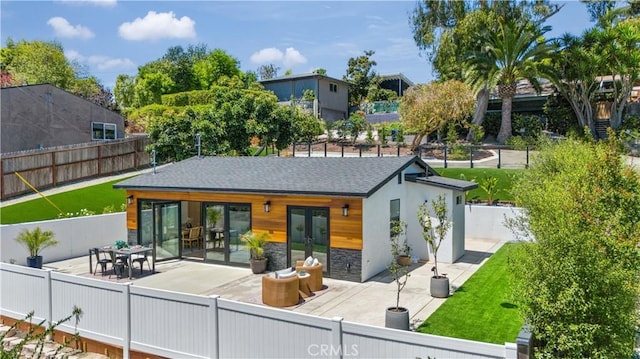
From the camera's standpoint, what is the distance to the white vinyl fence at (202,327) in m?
6.01

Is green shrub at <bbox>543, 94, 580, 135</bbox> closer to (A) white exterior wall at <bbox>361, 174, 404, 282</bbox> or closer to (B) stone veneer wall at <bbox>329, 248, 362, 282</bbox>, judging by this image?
(A) white exterior wall at <bbox>361, 174, 404, 282</bbox>

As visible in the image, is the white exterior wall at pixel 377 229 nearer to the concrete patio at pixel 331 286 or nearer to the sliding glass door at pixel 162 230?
the concrete patio at pixel 331 286

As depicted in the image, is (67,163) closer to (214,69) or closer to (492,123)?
(492,123)

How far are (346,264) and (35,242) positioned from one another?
9437 millimetres

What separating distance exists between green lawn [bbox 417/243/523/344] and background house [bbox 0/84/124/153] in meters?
27.4

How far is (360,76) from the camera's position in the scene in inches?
2183

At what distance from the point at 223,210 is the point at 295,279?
480 cm

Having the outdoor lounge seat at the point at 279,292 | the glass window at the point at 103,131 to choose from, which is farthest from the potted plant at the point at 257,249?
the glass window at the point at 103,131

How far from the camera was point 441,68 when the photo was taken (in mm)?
41062

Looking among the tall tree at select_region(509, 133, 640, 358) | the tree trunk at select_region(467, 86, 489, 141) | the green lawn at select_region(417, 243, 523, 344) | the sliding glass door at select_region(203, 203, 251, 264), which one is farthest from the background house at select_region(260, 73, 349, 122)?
the tall tree at select_region(509, 133, 640, 358)

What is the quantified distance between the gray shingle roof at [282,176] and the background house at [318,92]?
29.0 meters

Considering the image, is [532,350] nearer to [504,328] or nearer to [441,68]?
[504,328]

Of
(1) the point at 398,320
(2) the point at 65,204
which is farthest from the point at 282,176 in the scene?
(2) the point at 65,204

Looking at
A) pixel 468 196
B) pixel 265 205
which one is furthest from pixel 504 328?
pixel 468 196
